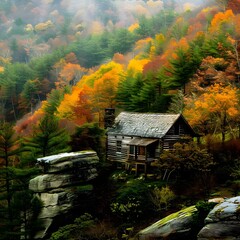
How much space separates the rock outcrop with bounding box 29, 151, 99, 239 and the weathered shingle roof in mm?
6003

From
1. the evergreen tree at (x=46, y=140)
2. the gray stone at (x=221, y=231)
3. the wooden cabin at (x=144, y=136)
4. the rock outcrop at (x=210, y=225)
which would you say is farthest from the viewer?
the wooden cabin at (x=144, y=136)

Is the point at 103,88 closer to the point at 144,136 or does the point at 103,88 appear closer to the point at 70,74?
the point at 144,136

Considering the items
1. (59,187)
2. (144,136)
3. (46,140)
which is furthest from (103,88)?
(59,187)

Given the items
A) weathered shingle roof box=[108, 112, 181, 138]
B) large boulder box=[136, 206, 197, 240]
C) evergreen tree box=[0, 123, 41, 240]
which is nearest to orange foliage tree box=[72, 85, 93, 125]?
weathered shingle roof box=[108, 112, 181, 138]

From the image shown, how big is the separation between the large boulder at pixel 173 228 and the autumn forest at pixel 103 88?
15.4 ft

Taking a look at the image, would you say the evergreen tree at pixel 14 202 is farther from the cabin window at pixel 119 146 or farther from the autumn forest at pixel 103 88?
the cabin window at pixel 119 146

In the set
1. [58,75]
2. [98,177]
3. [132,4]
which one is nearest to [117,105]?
[98,177]

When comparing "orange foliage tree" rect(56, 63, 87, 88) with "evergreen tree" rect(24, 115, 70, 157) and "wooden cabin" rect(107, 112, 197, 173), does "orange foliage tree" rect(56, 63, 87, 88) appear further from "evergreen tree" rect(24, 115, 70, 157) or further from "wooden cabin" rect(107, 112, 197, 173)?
"evergreen tree" rect(24, 115, 70, 157)

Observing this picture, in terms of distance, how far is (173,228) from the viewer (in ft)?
74.8

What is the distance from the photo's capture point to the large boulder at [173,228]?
22594 mm

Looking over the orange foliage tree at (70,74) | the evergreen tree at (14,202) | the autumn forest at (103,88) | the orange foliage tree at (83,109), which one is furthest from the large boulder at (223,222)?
the orange foliage tree at (70,74)

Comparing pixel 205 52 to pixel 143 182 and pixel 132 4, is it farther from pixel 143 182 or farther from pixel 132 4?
pixel 132 4

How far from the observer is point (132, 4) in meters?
182

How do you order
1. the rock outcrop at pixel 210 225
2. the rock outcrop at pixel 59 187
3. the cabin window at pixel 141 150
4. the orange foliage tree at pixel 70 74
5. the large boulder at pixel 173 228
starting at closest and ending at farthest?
the rock outcrop at pixel 210 225, the large boulder at pixel 173 228, the rock outcrop at pixel 59 187, the cabin window at pixel 141 150, the orange foliage tree at pixel 70 74
